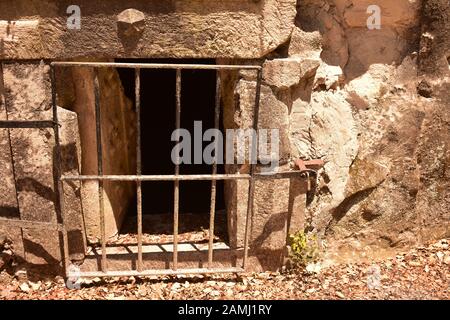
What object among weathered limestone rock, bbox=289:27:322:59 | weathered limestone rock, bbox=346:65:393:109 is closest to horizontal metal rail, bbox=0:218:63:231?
weathered limestone rock, bbox=289:27:322:59

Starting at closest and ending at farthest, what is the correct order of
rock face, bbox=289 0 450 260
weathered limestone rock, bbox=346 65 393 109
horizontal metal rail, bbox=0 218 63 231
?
horizontal metal rail, bbox=0 218 63 231, rock face, bbox=289 0 450 260, weathered limestone rock, bbox=346 65 393 109

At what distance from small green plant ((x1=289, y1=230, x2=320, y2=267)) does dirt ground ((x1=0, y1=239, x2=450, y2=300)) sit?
9cm

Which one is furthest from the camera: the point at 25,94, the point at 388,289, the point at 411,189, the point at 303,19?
the point at 411,189

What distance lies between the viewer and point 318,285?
3561mm

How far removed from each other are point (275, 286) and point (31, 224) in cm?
186

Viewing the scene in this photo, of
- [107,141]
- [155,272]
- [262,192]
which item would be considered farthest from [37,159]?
[262,192]

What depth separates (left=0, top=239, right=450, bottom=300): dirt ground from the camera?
345cm

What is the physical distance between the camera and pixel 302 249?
3.62 metres

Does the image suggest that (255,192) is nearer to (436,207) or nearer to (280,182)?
(280,182)

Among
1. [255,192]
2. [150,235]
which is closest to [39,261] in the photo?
[150,235]

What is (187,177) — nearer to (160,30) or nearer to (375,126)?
(160,30)

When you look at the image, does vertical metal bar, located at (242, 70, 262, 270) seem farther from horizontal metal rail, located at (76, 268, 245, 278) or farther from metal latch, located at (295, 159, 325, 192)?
metal latch, located at (295, 159, 325, 192)

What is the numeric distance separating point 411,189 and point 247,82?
Result: 1.67 m

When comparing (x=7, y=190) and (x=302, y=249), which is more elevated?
(x=7, y=190)
